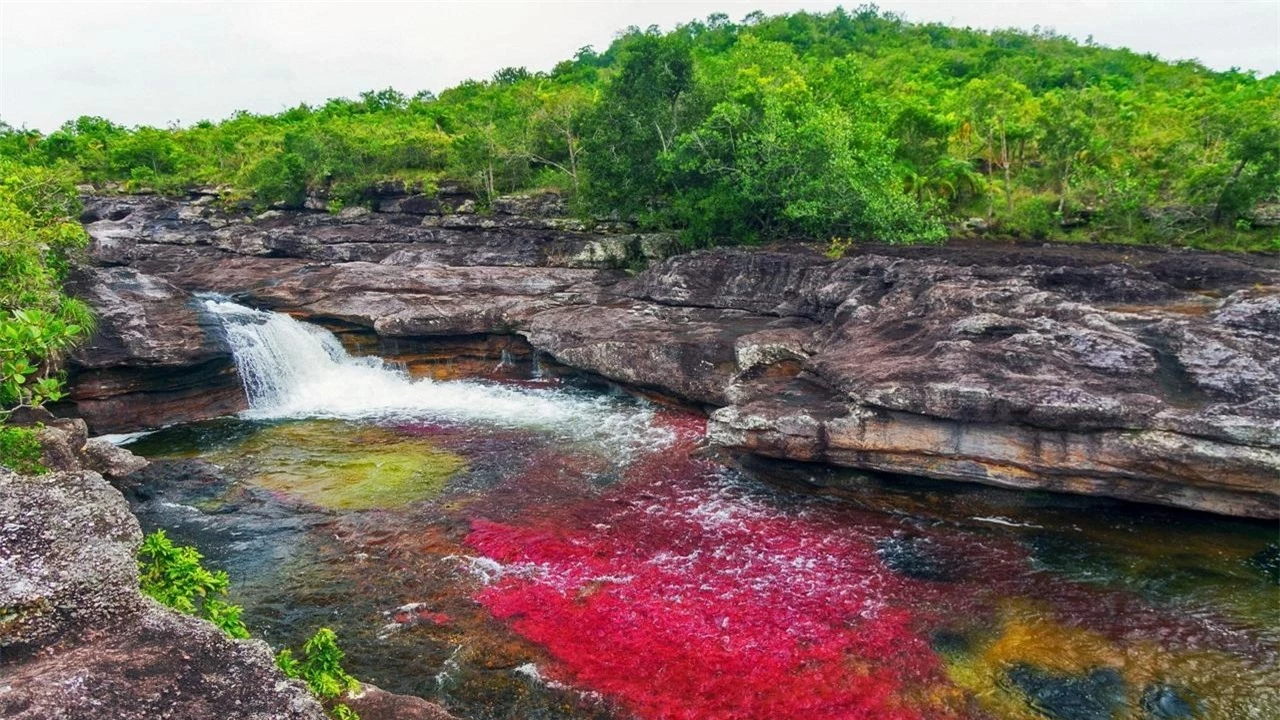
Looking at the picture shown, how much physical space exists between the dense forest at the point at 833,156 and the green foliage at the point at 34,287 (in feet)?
16.8

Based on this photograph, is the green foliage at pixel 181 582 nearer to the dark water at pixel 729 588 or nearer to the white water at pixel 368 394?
the dark water at pixel 729 588

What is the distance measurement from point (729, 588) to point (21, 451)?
10.2 m

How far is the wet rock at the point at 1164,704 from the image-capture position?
26.0ft

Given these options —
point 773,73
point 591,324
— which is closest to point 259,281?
point 591,324

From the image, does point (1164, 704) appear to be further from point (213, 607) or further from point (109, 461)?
point (109, 461)

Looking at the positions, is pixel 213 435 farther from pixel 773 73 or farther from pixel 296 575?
pixel 773 73

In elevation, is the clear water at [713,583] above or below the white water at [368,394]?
below

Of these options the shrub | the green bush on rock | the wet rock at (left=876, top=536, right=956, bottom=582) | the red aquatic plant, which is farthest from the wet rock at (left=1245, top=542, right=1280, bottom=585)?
the shrub

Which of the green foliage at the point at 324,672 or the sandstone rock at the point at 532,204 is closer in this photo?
the green foliage at the point at 324,672

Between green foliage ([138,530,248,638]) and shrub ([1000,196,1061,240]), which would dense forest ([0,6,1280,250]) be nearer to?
shrub ([1000,196,1061,240])

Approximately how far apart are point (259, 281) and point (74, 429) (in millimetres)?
12737

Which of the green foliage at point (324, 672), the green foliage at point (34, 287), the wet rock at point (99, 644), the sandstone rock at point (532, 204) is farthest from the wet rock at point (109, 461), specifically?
the sandstone rock at point (532, 204)

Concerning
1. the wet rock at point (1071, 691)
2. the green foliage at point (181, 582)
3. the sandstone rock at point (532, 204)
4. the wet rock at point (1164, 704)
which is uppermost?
the sandstone rock at point (532, 204)

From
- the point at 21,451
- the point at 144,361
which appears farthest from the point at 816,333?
the point at 144,361
